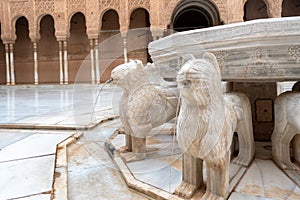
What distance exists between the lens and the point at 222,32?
144cm

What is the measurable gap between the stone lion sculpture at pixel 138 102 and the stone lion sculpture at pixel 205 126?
47 cm

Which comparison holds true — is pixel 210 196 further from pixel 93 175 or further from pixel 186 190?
pixel 93 175

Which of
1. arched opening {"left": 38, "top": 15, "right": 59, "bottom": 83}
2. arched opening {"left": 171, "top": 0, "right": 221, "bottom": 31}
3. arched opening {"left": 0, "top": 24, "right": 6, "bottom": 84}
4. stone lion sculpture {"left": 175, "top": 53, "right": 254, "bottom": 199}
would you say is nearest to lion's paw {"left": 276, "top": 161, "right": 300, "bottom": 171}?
stone lion sculpture {"left": 175, "top": 53, "right": 254, "bottom": 199}

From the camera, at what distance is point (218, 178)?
120 centimetres

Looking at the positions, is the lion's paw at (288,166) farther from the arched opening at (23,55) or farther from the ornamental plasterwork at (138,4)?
the arched opening at (23,55)

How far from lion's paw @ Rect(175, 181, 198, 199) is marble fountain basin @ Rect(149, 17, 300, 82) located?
639 millimetres

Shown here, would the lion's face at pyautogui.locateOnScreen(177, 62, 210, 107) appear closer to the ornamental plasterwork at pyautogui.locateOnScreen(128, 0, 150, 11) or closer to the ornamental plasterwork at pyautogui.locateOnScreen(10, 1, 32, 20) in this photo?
the ornamental plasterwork at pyautogui.locateOnScreen(128, 0, 150, 11)

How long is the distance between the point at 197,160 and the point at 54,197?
2.33ft

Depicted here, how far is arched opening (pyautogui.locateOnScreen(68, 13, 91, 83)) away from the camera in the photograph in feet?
41.5

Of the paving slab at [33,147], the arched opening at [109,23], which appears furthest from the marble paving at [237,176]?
the arched opening at [109,23]

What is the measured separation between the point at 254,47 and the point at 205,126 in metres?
0.54

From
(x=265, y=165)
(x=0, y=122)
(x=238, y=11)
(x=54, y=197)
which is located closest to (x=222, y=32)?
(x=265, y=165)

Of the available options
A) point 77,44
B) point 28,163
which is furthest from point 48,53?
point 28,163

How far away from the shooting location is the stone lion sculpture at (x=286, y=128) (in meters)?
1.44
